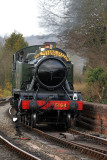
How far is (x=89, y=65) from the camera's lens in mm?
19734

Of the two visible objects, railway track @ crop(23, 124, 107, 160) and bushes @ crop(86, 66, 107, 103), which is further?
bushes @ crop(86, 66, 107, 103)

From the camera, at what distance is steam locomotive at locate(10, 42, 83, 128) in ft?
31.5

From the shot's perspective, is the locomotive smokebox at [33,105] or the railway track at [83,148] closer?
the railway track at [83,148]

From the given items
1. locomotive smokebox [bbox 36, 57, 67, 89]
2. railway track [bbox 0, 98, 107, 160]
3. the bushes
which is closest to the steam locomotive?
locomotive smokebox [bbox 36, 57, 67, 89]

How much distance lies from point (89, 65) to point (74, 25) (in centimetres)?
286

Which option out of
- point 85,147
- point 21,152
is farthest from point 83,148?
point 21,152

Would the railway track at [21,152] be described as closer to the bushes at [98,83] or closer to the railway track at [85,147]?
the railway track at [85,147]

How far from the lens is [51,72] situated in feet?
32.7

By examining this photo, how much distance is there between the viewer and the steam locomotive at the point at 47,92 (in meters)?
9.59

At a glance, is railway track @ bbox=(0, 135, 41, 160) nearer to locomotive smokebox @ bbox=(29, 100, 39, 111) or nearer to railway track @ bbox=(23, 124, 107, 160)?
railway track @ bbox=(23, 124, 107, 160)

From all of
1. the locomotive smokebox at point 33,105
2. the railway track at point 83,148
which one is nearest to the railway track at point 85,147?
the railway track at point 83,148

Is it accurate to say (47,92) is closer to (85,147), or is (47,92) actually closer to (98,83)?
(85,147)

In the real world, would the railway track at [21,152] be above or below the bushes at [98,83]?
below

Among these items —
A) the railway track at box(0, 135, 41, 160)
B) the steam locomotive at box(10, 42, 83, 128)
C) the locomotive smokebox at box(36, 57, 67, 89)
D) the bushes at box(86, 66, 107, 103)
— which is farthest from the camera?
the bushes at box(86, 66, 107, 103)
